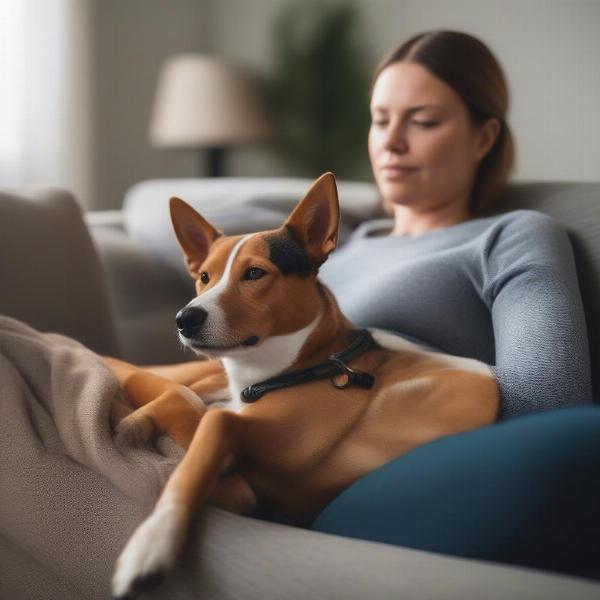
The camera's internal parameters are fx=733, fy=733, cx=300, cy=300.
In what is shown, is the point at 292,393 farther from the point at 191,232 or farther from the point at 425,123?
the point at 425,123

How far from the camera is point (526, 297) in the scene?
96 cm

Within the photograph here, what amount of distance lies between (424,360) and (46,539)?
18.9 inches

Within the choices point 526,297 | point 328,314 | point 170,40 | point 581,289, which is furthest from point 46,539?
point 170,40

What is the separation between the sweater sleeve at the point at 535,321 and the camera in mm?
863

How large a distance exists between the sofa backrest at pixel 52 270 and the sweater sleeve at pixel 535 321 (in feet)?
2.32

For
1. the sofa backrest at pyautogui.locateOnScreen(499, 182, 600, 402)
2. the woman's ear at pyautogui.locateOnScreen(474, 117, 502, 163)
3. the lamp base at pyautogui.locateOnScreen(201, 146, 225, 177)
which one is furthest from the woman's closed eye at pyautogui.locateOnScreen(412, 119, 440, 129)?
the lamp base at pyautogui.locateOnScreen(201, 146, 225, 177)

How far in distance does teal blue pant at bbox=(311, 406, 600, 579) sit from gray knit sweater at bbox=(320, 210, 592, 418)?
156 millimetres

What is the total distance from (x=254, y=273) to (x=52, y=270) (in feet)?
2.11

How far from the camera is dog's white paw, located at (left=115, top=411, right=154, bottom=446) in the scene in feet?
2.62

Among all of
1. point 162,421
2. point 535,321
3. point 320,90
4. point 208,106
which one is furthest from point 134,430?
point 320,90

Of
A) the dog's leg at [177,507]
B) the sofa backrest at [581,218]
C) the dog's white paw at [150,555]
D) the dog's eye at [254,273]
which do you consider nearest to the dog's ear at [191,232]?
the dog's eye at [254,273]

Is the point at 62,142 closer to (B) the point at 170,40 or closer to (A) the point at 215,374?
(B) the point at 170,40

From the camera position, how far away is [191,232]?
90 cm

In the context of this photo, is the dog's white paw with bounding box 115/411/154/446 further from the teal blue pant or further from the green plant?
the green plant
